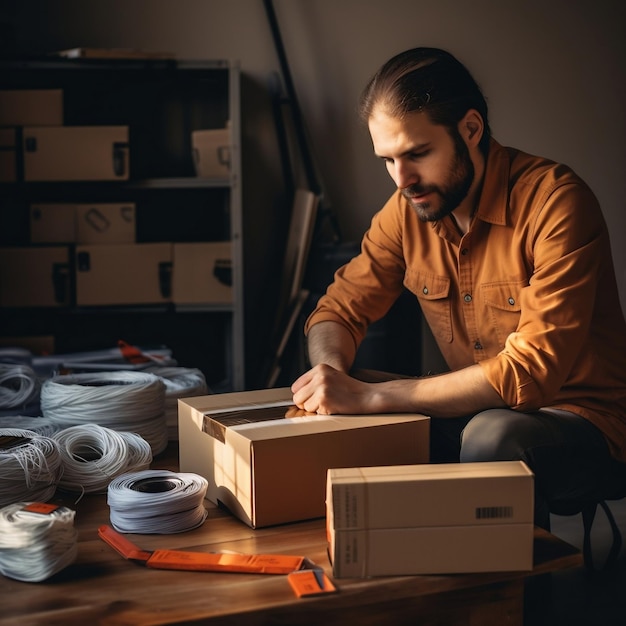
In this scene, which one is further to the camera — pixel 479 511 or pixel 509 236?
pixel 509 236

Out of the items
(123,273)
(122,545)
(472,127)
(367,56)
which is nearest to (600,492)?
(472,127)

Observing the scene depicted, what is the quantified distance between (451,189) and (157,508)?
92cm

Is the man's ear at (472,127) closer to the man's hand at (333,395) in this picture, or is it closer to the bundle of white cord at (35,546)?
the man's hand at (333,395)

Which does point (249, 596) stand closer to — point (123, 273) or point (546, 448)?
point (546, 448)

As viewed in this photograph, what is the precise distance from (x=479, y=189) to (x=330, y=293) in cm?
48

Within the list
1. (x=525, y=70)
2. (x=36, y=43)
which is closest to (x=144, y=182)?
(x=36, y=43)

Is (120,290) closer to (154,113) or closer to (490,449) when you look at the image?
(154,113)

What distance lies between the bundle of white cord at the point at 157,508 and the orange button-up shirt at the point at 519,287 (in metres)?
0.60

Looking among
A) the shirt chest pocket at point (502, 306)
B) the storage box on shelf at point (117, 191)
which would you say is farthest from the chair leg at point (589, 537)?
the storage box on shelf at point (117, 191)

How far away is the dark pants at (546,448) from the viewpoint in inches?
61.2

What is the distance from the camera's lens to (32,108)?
3322mm

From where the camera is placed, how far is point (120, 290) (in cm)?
344

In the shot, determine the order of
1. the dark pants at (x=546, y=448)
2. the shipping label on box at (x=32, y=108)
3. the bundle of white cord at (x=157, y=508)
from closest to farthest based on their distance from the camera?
the bundle of white cord at (x=157, y=508), the dark pants at (x=546, y=448), the shipping label on box at (x=32, y=108)

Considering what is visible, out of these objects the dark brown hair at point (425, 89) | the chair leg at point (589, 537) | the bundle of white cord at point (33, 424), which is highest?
the dark brown hair at point (425, 89)
